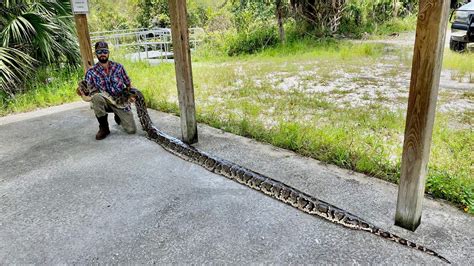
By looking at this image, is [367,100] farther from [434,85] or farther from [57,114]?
[57,114]

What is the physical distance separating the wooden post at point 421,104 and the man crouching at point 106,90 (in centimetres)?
344

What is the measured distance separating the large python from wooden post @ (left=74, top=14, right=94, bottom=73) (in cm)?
240

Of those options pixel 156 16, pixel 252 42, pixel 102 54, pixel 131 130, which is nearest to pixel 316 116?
pixel 131 130

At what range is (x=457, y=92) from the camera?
5918mm

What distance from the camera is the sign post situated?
528 cm

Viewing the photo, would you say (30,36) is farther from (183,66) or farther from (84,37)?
(183,66)

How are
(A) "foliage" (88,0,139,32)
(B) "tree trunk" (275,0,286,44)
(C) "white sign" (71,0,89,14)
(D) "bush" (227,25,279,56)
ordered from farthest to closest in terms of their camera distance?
(A) "foliage" (88,0,139,32), (D) "bush" (227,25,279,56), (B) "tree trunk" (275,0,286,44), (C) "white sign" (71,0,89,14)

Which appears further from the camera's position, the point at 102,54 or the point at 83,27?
the point at 83,27

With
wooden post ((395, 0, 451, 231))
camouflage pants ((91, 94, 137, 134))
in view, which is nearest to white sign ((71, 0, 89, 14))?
camouflage pants ((91, 94, 137, 134))

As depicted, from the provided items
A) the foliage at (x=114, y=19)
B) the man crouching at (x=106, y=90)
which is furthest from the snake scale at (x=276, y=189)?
the foliage at (x=114, y=19)

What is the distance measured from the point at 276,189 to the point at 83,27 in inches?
175

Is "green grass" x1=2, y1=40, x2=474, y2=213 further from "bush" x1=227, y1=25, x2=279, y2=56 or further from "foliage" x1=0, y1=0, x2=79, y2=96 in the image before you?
"bush" x1=227, y1=25, x2=279, y2=56

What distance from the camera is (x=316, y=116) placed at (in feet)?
16.4

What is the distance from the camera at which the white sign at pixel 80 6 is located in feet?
17.1
